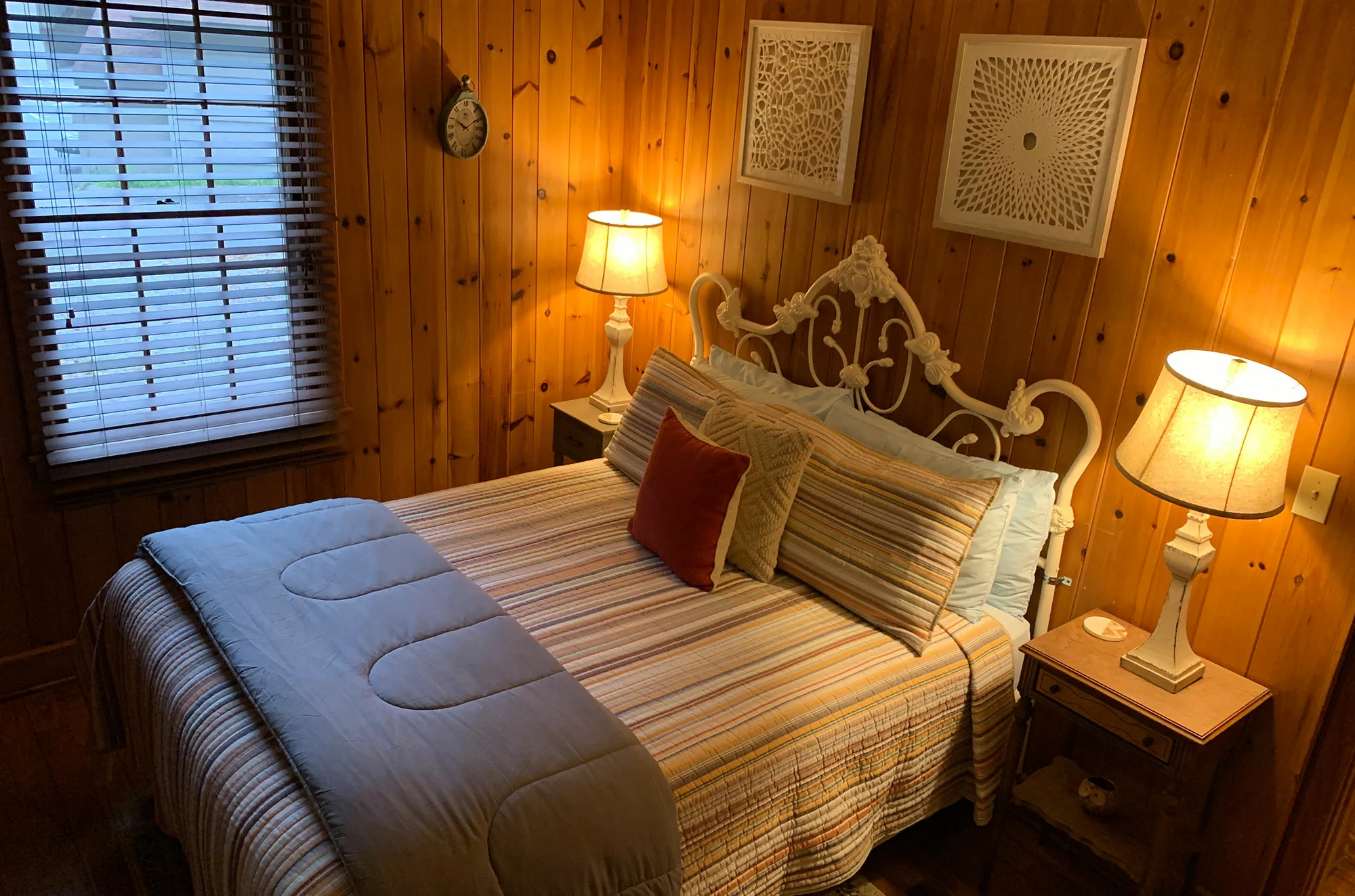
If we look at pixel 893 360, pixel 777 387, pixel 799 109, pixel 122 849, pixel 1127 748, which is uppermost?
pixel 799 109

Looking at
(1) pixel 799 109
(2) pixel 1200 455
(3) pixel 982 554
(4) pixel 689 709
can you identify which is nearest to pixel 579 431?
(1) pixel 799 109

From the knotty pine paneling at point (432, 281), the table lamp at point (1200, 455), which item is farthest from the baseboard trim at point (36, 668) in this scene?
the table lamp at point (1200, 455)

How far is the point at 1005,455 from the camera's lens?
276 cm

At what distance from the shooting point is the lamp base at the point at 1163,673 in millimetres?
2236

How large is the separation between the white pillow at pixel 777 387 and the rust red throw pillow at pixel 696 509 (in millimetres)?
439

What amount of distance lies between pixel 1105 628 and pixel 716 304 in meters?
1.76

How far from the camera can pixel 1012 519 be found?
260 cm

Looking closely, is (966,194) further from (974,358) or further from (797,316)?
(797,316)

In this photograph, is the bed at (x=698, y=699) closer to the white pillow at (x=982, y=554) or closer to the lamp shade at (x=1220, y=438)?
the white pillow at (x=982, y=554)

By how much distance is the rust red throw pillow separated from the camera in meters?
2.61

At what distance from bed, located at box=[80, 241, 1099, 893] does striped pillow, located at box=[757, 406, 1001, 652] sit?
6 cm

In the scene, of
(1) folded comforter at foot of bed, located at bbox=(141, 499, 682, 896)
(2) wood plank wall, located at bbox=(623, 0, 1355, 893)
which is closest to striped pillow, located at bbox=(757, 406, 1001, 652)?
(2) wood plank wall, located at bbox=(623, 0, 1355, 893)

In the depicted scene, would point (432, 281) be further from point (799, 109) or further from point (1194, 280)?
point (1194, 280)

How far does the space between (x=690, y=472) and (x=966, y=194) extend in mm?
1053
